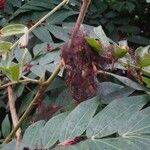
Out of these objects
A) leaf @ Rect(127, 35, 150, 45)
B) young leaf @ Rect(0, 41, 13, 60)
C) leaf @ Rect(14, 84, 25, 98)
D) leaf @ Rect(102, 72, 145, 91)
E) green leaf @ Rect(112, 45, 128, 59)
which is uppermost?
green leaf @ Rect(112, 45, 128, 59)

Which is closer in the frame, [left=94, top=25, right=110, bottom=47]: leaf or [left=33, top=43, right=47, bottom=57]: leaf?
[left=94, top=25, right=110, bottom=47]: leaf

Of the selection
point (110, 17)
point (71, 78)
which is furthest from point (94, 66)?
point (110, 17)

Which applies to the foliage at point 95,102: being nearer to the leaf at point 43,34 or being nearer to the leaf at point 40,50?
the leaf at point 40,50

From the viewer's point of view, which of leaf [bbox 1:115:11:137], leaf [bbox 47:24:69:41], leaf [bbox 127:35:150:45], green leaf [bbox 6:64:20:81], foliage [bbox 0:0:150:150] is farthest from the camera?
leaf [bbox 127:35:150:45]

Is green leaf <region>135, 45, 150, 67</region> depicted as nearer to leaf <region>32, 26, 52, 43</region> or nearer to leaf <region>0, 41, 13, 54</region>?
leaf <region>0, 41, 13, 54</region>

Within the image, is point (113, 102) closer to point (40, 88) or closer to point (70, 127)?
point (70, 127)

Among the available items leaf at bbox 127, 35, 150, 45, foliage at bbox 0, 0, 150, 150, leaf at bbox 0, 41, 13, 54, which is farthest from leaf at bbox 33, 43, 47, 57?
leaf at bbox 127, 35, 150, 45
